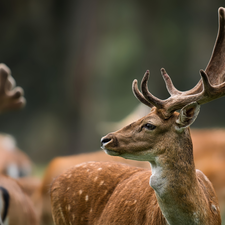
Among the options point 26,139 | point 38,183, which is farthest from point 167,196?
point 26,139

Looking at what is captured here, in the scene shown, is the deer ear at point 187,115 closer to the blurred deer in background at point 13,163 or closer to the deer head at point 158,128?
the deer head at point 158,128

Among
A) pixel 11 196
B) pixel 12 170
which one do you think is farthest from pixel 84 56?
pixel 11 196

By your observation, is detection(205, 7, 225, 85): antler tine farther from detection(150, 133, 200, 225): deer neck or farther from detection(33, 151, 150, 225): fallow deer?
detection(33, 151, 150, 225): fallow deer

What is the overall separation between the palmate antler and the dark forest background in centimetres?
868

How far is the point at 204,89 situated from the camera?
2.05 metres

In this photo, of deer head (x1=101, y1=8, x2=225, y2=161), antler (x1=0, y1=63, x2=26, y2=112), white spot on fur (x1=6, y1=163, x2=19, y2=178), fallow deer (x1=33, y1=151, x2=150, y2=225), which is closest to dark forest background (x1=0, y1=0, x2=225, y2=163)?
white spot on fur (x1=6, y1=163, x2=19, y2=178)

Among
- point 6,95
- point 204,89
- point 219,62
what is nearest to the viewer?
point 204,89

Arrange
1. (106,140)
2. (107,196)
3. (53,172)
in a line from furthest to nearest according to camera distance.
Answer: (53,172) → (107,196) → (106,140)

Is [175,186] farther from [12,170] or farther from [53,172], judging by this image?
[12,170]

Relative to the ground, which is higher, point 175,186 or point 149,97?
point 149,97

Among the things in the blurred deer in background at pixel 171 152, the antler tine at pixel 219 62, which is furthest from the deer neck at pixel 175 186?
the antler tine at pixel 219 62

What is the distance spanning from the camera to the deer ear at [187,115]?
6.81 ft

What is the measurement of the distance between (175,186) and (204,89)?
0.58 m

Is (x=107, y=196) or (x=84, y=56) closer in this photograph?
(x=107, y=196)
